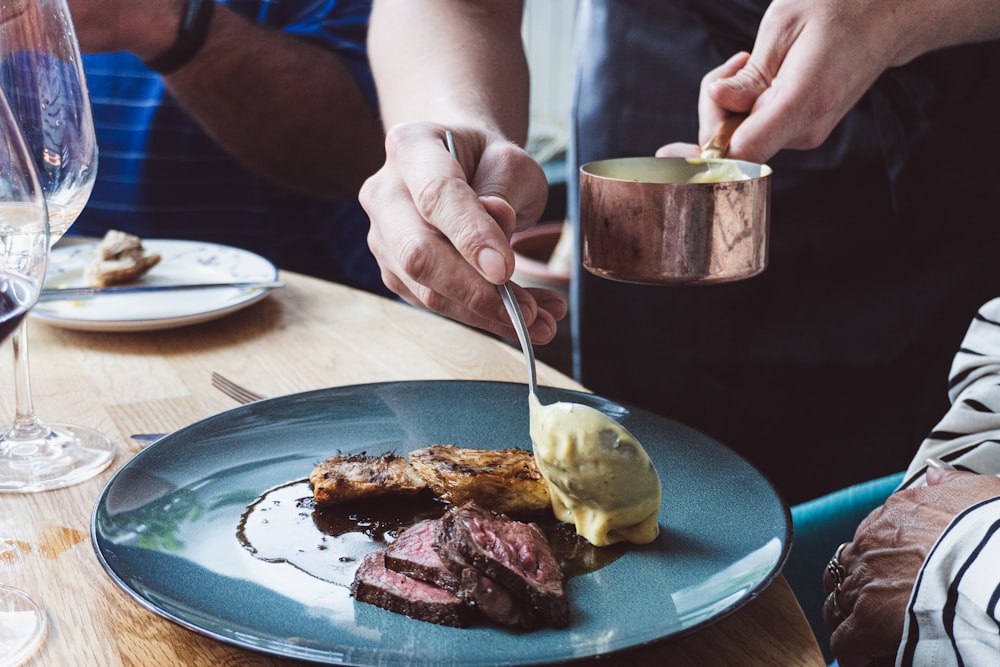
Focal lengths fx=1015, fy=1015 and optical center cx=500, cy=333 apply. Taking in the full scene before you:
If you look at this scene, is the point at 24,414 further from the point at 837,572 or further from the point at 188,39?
the point at 188,39

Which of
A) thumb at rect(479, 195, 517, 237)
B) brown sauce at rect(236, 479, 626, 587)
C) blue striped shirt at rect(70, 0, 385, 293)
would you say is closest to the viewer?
brown sauce at rect(236, 479, 626, 587)

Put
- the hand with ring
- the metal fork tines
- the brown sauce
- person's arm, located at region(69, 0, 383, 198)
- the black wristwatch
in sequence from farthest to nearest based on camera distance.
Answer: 1. person's arm, located at region(69, 0, 383, 198)
2. the black wristwatch
3. the metal fork tines
4. the hand with ring
5. the brown sauce

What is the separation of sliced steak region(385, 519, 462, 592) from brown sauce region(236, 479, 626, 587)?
44 millimetres

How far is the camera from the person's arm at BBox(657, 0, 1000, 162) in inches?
51.6

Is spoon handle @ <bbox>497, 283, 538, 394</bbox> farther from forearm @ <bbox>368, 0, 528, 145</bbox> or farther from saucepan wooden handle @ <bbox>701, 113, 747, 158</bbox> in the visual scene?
forearm @ <bbox>368, 0, 528, 145</bbox>

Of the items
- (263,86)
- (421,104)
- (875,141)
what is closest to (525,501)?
(421,104)

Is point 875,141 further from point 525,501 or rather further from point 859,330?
point 525,501

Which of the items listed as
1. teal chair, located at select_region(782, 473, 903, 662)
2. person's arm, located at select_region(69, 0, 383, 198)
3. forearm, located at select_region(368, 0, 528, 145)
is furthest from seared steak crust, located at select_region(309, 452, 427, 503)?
person's arm, located at select_region(69, 0, 383, 198)

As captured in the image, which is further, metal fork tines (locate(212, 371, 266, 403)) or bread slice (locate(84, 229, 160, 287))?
bread slice (locate(84, 229, 160, 287))

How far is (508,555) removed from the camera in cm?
77

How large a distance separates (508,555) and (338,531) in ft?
0.63

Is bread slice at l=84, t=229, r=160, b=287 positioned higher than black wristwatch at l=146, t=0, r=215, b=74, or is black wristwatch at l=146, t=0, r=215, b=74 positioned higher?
black wristwatch at l=146, t=0, r=215, b=74

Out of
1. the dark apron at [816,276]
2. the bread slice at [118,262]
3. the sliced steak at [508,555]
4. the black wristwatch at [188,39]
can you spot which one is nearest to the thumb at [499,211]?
the sliced steak at [508,555]

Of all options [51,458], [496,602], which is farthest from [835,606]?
[51,458]
